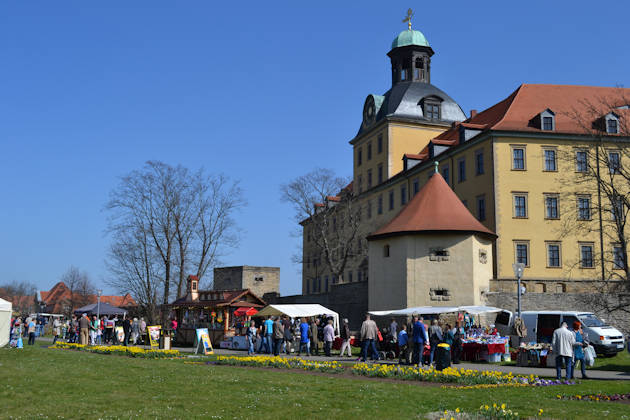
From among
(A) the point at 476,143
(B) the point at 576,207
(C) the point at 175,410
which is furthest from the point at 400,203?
(C) the point at 175,410

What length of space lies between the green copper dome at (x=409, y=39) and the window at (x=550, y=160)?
2363 centimetres

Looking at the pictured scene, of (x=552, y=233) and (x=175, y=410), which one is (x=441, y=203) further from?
(x=175, y=410)

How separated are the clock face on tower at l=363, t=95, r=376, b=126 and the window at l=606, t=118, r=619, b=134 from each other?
23.1 meters

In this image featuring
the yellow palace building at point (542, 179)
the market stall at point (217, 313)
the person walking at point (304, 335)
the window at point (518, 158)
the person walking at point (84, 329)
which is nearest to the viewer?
the person walking at point (304, 335)

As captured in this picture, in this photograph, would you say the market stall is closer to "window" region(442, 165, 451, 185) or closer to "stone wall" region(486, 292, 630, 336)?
"stone wall" region(486, 292, 630, 336)

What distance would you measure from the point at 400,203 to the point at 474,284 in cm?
2120

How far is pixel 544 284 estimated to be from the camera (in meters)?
39.1

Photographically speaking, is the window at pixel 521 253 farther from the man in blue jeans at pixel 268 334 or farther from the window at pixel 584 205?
the man in blue jeans at pixel 268 334

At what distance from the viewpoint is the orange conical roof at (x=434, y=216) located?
3469 cm

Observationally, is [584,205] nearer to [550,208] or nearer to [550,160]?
[550,208]

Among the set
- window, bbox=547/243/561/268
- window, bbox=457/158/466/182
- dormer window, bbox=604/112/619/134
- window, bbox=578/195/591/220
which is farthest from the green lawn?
window, bbox=457/158/466/182

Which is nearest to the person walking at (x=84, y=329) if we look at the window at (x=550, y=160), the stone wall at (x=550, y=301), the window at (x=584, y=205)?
the stone wall at (x=550, y=301)

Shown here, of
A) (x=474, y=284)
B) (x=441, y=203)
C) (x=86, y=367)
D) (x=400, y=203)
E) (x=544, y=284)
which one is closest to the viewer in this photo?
(x=86, y=367)

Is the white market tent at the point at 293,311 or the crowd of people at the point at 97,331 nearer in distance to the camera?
the white market tent at the point at 293,311
